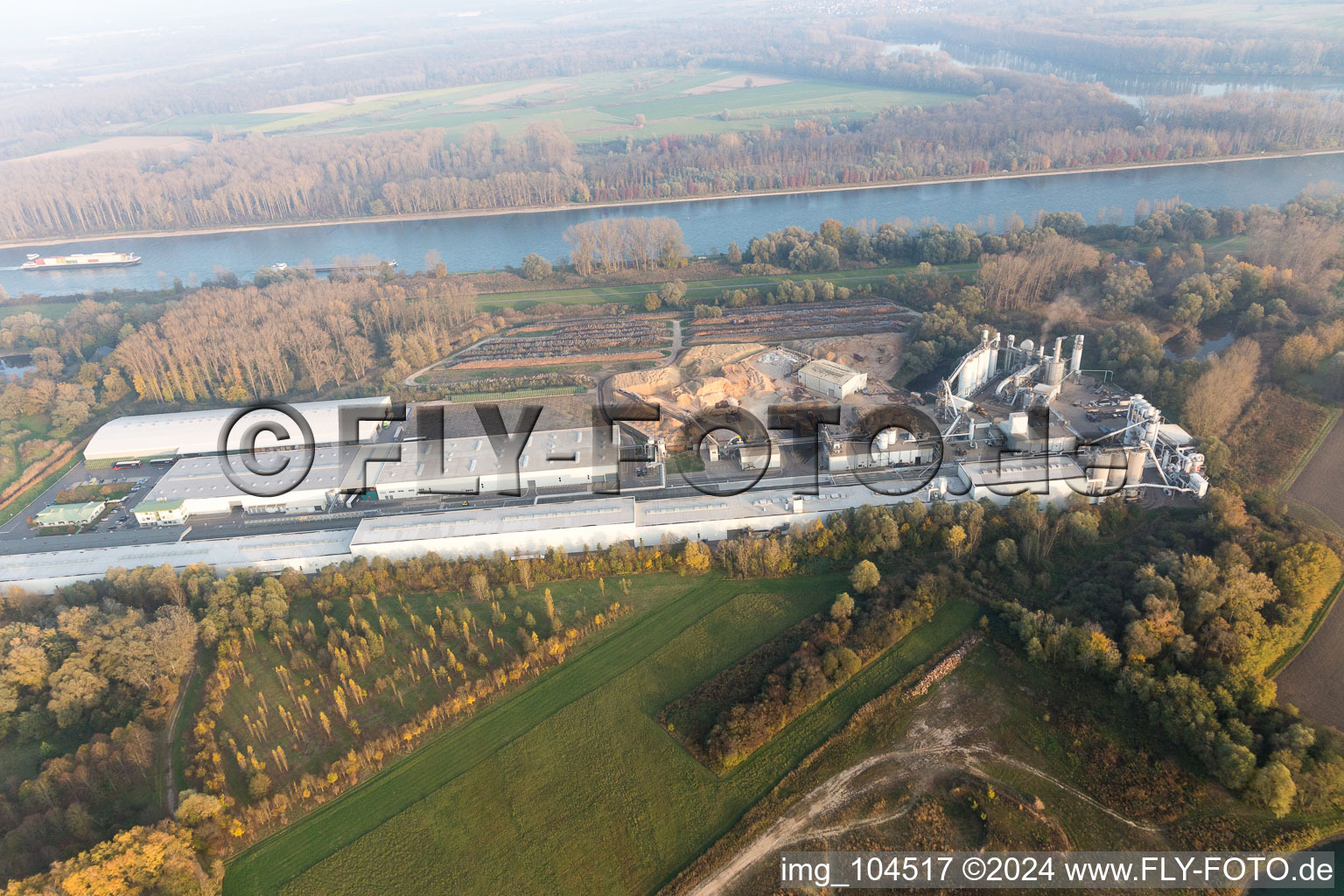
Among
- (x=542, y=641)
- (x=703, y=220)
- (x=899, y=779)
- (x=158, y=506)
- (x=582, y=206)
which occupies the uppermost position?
(x=582, y=206)

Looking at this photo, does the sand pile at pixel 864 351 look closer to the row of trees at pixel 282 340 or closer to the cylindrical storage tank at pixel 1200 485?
the cylindrical storage tank at pixel 1200 485

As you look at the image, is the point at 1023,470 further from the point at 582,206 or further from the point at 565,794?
the point at 582,206

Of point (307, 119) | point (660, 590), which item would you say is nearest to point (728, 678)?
point (660, 590)

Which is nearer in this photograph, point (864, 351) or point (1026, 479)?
point (1026, 479)

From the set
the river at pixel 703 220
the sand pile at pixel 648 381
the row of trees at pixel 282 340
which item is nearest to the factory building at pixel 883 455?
the sand pile at pixel 648 381

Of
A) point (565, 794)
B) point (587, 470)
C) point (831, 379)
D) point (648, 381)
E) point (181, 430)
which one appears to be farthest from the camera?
point (648, 381)

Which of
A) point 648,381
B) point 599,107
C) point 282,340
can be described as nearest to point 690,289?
point 648,381

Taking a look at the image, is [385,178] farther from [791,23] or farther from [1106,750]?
[791,23]
